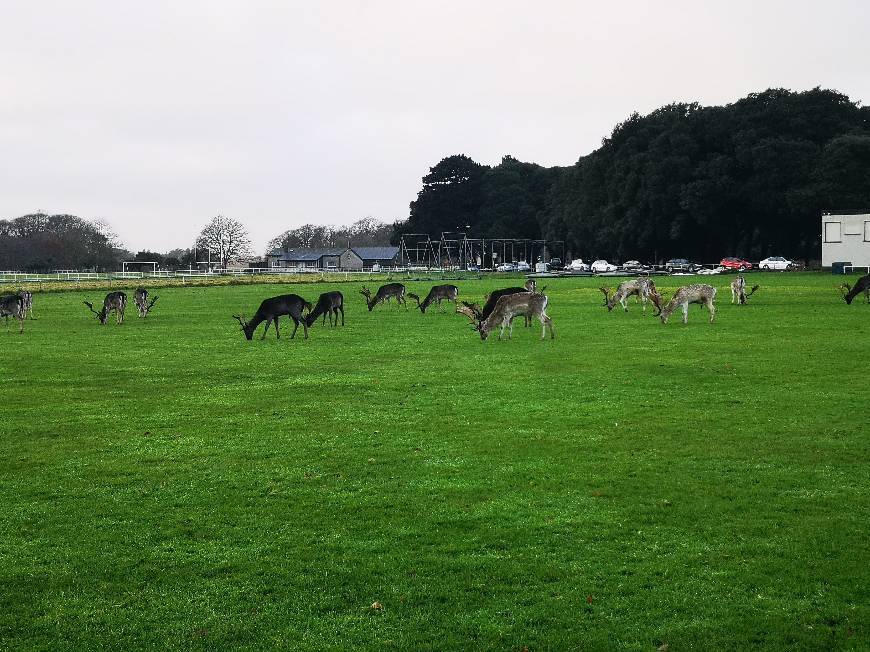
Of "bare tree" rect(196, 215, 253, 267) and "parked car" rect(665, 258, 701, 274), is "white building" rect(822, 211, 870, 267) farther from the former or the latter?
"bare tree" rect(196, 215, 253, 267)

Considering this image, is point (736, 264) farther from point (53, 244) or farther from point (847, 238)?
point (53, 244)

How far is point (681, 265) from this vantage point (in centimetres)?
10000

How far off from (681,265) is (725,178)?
15192mm

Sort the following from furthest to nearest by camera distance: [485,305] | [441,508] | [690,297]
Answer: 1. [690,297]
2. [485,305]
3. [441,508]

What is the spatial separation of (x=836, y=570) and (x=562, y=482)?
3.27 meters

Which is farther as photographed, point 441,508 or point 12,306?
point 12,306

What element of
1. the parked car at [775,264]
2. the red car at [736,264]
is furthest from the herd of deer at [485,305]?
the parked car at [775,264]

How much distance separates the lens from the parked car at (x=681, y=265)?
93.2 meters

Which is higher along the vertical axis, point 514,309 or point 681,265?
point 681,265

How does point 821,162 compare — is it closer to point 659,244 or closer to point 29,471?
point 659,244

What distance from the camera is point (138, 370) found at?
19.8 meters

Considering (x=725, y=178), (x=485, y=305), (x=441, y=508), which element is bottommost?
(x=441, y=508)

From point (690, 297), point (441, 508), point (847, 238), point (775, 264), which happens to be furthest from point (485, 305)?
point (775, 264)

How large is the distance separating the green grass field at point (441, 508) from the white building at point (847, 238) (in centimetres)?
6482
